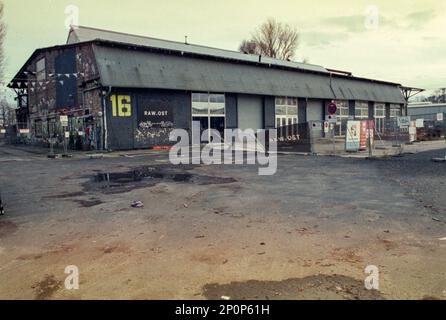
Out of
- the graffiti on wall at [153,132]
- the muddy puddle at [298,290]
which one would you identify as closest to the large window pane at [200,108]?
Answer: the graffiti on wall at [153,132]

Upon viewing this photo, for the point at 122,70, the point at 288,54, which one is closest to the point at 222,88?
the point at 122,70

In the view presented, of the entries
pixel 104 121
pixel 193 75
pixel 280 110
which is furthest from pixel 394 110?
pixel 104 121

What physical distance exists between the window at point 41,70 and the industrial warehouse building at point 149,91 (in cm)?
10

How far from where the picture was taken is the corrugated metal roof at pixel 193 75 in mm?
26578

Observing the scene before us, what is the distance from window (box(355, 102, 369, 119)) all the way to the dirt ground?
3708 centimetres

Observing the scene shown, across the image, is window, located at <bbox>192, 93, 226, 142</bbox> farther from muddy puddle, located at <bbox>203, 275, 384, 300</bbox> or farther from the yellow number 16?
muddy puddle, located at <bbox>203, 275, 384, 300</bbox>

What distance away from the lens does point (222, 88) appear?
32.0 m

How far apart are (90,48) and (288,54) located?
4930 centimetres

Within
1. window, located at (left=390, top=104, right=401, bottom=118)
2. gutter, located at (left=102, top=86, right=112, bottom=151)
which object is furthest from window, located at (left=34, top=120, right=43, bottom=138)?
window, located at (left=390, top=104, right=401, bottom=118)

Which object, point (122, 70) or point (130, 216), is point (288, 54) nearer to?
point (122, 70)

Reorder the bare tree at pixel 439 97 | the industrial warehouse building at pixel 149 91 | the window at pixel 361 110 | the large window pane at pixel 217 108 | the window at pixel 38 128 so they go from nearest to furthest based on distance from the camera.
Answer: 1. the industrial warehouse building at pixel 149 91
2. the large window pane at pixel 217 108
3. the window at pixel 38 128
4. the window at pixel 361 110
5. the bare tree at pixel 439 97

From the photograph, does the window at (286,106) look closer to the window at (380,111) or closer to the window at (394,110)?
the window at (380,111)

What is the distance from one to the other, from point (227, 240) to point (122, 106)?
2329 cm

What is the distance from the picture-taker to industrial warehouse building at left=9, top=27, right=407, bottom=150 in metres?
27.0
